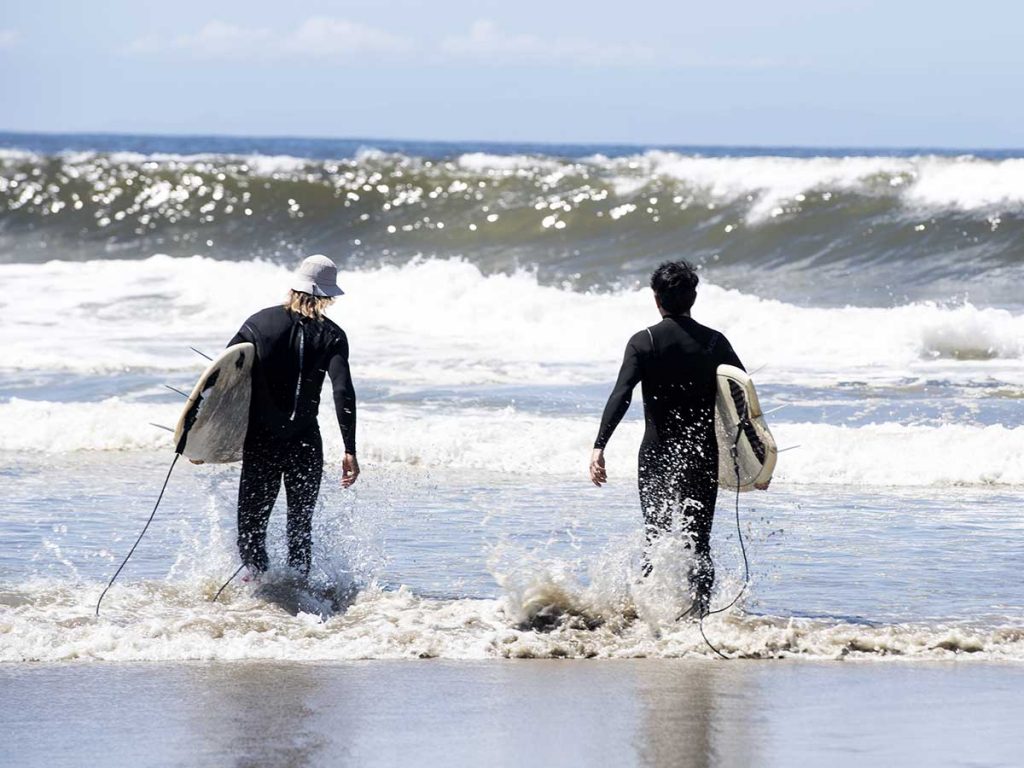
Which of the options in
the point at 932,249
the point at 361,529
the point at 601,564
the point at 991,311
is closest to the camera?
the point at 601,564

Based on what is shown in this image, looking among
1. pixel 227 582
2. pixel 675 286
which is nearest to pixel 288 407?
pixel 227 582

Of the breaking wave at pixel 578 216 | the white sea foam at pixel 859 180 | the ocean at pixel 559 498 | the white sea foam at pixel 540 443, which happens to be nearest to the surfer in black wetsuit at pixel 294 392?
the ocean at pixel 559 498

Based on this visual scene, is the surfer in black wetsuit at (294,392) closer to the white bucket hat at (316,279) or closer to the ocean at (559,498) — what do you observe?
the white bucket hat at (316,279)

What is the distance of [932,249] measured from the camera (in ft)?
77.6

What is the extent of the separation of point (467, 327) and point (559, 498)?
9656mm

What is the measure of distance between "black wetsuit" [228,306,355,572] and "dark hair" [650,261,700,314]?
141 centimetres

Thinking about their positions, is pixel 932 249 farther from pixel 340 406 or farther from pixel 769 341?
pixel 340 406

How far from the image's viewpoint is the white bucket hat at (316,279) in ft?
22.4

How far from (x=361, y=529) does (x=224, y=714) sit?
10.2ft

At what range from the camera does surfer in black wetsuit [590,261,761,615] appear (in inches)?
258

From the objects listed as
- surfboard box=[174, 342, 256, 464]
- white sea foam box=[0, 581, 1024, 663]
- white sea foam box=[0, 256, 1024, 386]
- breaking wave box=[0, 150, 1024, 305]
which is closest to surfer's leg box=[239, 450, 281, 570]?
surfboard box=[174, 342, 256, 464]

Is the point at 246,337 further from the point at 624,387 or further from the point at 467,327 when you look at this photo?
the point at 467,327

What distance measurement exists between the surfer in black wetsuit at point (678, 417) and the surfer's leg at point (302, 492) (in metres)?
1.35

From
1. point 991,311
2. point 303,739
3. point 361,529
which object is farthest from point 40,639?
point 991,311
